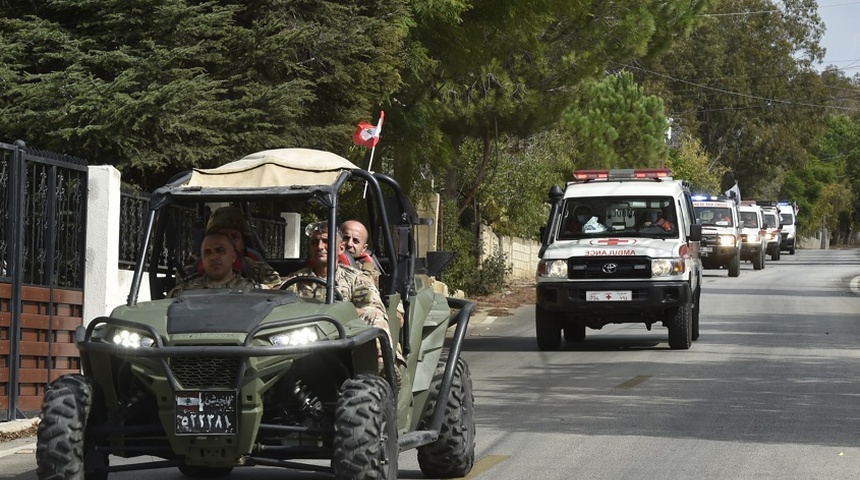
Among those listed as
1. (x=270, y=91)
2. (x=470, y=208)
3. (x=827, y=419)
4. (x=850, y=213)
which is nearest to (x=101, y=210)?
(x=270, y=91)

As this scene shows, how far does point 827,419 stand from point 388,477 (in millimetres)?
6464

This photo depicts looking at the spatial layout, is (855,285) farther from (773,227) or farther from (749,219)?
(773,227)

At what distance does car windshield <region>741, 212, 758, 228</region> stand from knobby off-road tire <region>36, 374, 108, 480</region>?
149ft

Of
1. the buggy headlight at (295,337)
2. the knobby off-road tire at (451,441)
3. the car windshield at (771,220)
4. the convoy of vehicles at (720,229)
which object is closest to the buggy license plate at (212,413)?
the buggy headlight at (295,337)

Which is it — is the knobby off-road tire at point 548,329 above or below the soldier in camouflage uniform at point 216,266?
below

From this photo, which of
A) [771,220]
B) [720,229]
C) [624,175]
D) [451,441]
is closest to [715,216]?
[720,229]

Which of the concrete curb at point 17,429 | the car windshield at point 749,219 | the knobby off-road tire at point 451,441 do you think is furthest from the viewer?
the car windshield at point 749,219

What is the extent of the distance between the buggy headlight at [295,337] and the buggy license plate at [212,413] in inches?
12.8

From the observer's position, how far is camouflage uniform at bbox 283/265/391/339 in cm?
852

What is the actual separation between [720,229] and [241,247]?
36.9 m

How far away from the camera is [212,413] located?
24.2 ft

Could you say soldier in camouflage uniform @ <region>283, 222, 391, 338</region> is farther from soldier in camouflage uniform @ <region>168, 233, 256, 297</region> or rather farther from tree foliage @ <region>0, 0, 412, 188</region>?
tree foliage @ <region>0, 0, 412, 188</region>

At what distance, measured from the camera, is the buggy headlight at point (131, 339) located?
7.55 metres

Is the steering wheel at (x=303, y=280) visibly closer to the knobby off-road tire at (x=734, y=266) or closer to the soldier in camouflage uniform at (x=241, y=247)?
the soldier in camouflage uniform at (x=241, y=247)
